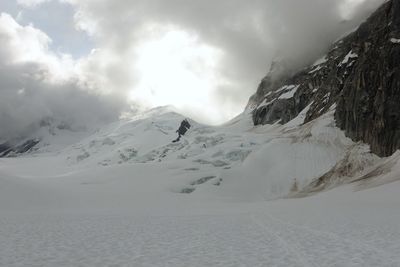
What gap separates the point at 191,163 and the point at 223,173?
13.3 meters

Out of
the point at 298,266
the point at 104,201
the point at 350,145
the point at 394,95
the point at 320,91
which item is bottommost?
the point at 298,266

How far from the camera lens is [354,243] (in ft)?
58.0

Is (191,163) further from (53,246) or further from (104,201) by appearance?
(53,246)

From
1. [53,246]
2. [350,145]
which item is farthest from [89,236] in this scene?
[350,145]

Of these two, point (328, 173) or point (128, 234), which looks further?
point (328, 173)

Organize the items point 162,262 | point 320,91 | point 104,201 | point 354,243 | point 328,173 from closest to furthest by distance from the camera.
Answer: point 162,262 → point 354,243 → point 104,201 → point 328,173 → point 320,91

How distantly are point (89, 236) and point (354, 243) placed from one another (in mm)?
12799

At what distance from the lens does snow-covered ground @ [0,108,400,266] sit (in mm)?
16078

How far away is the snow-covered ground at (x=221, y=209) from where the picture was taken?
16.1 m

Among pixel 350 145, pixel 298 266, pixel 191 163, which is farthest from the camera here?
pixel 191 163

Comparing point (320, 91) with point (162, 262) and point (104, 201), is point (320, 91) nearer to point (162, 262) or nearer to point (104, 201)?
point (104, 201)

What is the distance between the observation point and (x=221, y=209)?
179 feet

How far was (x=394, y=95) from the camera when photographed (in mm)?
91688

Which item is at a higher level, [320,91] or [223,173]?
[320,91]
